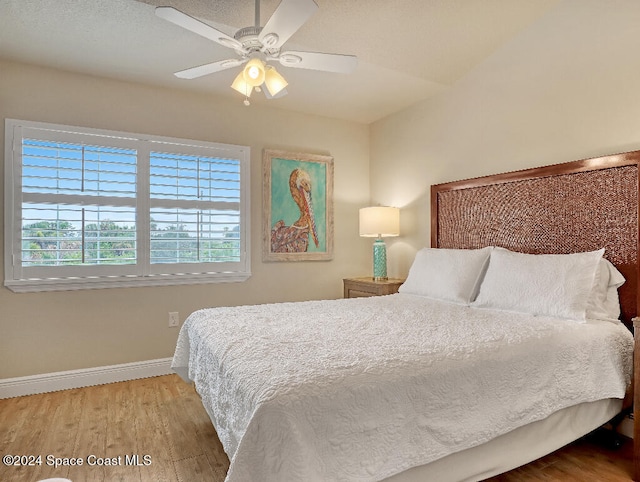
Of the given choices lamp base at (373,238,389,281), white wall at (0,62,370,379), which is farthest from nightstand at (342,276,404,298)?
white wall at (0,62,370,379)

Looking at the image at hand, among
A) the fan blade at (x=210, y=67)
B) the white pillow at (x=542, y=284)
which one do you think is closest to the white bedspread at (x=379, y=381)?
the white pillow at (x=542, y=284)

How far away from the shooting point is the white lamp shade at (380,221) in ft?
12.6

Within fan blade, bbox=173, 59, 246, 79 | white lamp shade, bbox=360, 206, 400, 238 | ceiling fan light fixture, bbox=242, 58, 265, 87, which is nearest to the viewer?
ceiling fan light fixture, bbox=242, 58, 265, 87

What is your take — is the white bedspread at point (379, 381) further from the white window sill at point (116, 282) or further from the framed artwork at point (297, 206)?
the framed artwork at point (297, 206)

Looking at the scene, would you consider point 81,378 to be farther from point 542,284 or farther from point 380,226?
point 542,284

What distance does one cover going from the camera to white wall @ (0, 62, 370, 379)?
114 inches

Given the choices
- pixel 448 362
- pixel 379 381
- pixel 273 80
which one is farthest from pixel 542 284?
pixel 273 80

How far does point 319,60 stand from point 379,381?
65.7 inches

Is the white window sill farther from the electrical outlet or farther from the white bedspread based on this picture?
the white bedspread

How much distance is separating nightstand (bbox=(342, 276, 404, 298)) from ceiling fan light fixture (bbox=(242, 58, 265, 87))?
87.3 inches

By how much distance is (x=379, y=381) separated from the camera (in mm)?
1394

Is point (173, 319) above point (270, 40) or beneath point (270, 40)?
beneath

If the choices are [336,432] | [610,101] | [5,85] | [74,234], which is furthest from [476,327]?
[5,85]

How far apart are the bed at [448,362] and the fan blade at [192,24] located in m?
1.45
